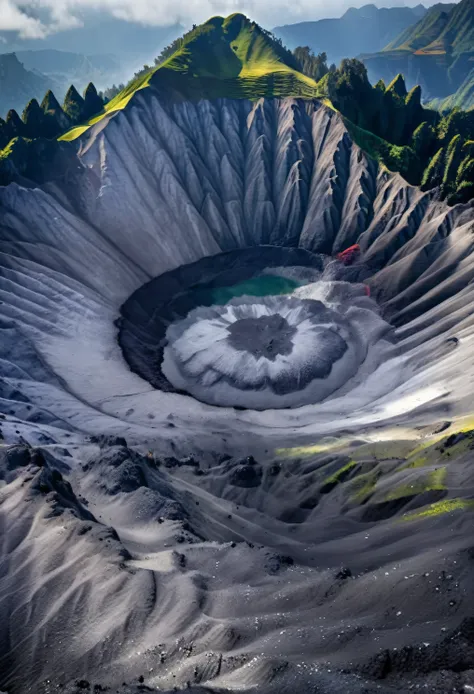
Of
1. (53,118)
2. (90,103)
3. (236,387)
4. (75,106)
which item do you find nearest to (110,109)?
(90,103)

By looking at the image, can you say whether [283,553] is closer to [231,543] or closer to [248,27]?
[231,543]

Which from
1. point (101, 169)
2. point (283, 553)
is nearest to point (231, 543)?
point (283, 553)

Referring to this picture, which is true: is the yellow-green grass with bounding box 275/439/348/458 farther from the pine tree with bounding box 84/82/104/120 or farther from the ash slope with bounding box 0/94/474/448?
the pine tree with bounding box 84/82/104/120

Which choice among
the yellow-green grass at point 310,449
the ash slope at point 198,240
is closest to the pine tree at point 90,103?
the ash slope at point 198,240

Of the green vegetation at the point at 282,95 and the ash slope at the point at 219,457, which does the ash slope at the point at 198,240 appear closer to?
the ash slope at the point at 219,457

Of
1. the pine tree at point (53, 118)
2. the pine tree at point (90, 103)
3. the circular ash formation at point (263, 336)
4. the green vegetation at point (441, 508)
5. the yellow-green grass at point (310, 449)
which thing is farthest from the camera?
the pine tree at point (90, 103)

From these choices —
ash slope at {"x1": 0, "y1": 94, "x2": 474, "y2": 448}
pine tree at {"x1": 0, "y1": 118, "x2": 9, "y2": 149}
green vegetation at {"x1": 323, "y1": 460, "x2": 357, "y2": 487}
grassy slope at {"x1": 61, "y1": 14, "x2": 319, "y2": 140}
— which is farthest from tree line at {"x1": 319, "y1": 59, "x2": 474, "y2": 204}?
pine tree at {"x1": 0, "y1": 118, "x2": 9, "y2": 149}
